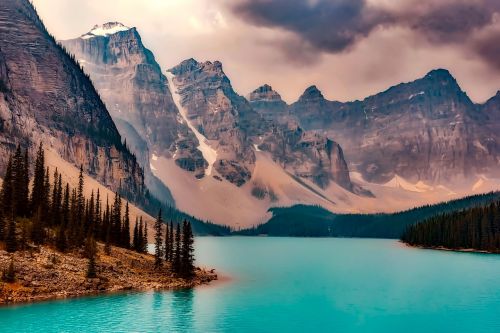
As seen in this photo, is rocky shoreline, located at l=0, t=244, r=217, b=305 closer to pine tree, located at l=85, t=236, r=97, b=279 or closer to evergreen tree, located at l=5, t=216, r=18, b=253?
pine tree, located at l=85, t=236, r=97, b=279

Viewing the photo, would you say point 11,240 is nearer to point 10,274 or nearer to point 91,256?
point 10,274

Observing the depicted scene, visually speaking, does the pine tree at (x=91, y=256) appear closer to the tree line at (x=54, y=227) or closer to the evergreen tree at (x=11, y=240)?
the tree line at (x=54, y=227)

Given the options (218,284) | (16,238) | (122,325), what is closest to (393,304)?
(218,284)

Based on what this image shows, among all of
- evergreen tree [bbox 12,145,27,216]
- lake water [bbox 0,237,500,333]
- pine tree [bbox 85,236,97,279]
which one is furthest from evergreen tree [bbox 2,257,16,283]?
evergreen tree [bbox 12,145,27,216]

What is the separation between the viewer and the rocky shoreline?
84875 millimetres

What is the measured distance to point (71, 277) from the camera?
92.9 metres

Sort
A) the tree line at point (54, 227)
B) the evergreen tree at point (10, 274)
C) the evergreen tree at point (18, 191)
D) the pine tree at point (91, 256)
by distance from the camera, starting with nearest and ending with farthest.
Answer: the evergreen tree at point (10, 274) < the pine tree at point (91, 256) < the tree line at point (54, 227) < the evergreen tree at point (18, 191)

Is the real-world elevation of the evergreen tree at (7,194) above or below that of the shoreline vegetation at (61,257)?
above

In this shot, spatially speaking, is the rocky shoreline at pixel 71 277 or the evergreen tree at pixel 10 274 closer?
the evergreen tree at pixel 10 274

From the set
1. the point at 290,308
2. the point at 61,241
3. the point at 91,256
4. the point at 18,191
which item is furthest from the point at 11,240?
the point at 290,308

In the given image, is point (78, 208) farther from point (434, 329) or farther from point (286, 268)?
point (434, 329)

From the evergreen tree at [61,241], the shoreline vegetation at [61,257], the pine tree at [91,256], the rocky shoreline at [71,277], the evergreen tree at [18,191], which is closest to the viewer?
the rocky shoreline at [71,277]

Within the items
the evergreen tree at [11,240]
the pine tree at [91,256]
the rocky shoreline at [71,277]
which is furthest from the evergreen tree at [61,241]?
the evergreen tree at [11,240]

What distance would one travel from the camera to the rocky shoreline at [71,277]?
84875 millimetres
